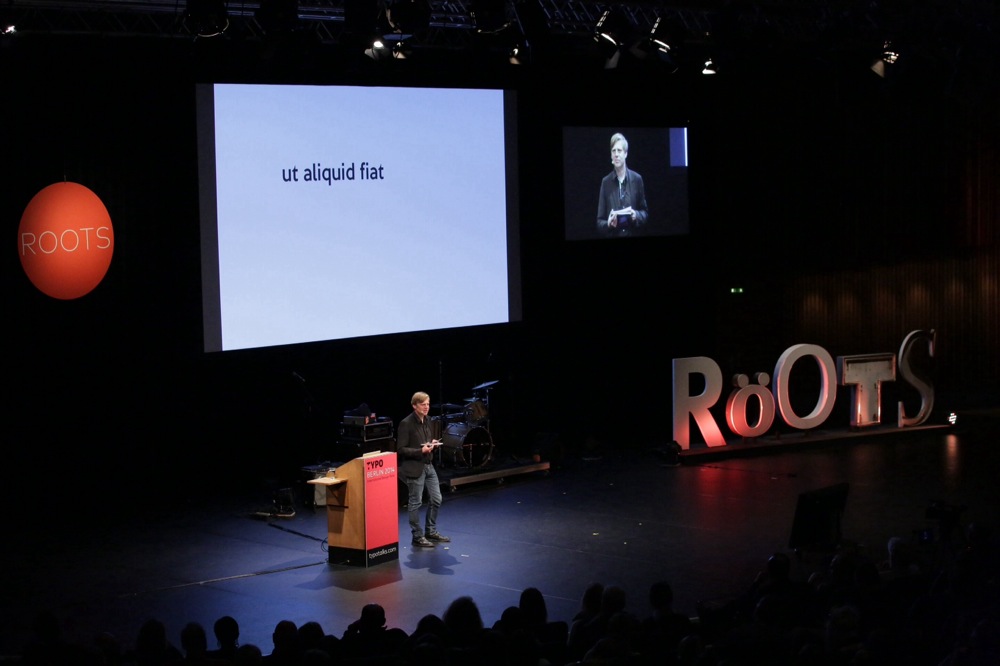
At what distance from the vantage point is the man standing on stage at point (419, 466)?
11.3 metres

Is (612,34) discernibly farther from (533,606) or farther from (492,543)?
(533,606)

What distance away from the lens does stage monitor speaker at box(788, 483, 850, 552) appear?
33.2 feet

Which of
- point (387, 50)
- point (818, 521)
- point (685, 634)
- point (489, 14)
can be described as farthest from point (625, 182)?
point (685, 634)

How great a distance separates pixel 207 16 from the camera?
10148 mm

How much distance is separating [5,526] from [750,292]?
11105 mm

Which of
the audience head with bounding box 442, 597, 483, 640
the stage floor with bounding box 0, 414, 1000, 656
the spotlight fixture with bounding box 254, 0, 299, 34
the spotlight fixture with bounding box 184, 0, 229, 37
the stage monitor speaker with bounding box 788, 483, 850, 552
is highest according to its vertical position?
the spotlight fixture with bounding box 254, 0, 299, 34

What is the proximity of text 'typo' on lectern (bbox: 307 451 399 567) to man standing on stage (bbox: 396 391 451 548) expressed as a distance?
0.45 meters

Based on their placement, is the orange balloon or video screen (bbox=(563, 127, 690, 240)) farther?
video screen (bbox=(563, 127, 690, 240))

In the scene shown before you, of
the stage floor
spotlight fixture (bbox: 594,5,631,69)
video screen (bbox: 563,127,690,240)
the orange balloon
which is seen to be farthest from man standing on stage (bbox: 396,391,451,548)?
video screen (bbox: 563,127,690,240)

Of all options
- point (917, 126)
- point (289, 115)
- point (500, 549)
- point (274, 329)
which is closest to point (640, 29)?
point (289, 115)

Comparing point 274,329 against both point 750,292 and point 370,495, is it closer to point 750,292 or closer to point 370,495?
point 370,495

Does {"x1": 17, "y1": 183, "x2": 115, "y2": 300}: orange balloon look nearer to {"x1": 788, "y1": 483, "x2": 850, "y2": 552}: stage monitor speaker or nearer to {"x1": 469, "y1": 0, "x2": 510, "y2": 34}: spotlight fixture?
{"x1": 469, "y1": 0, "x2": 510, "y2": 34}: spotlight fixture

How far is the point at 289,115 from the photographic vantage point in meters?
13.0

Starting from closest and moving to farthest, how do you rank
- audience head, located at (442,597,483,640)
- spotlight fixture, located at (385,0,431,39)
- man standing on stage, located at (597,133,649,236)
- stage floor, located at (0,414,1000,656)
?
1. audience head, located at (442,597,483,640)
2. stage floor, located at (0,414,1000,656)
3. spotlight fixture, located at (385,0,431,39)
4. man standing on stage, located at (597,133,649,236)
